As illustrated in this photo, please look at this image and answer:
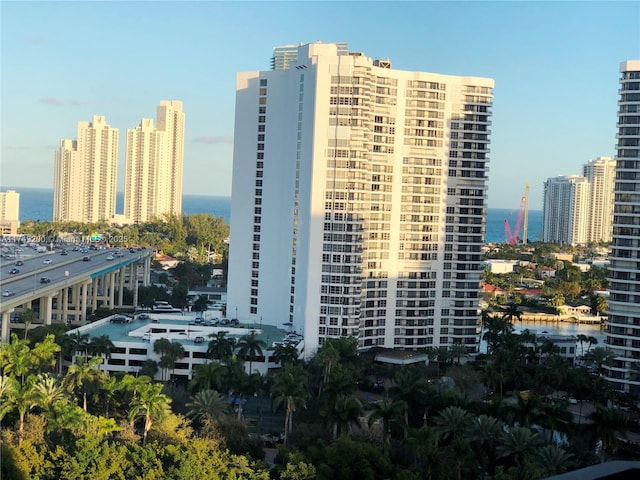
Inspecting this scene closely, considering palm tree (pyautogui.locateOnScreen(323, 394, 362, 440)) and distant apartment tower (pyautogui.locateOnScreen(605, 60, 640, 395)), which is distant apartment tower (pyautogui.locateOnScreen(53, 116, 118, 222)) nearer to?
distant apartment tower (pyautogui.locateOnScreen(605, 60, 640, 395))

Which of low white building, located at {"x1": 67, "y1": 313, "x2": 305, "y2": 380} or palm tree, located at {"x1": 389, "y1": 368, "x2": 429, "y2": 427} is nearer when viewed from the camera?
palm tree, located at {"x1": 389, "y1": 368, "x2": 429, "y2": 427}

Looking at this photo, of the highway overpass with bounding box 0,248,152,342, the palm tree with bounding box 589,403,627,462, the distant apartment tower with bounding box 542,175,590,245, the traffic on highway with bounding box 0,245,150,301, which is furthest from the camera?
the distant apartment tower with bounding box 542,175,590,245

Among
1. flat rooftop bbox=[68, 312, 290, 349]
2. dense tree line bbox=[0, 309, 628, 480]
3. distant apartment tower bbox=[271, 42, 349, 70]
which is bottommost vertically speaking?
dense tree line bbox=[0, 309, 628, 480]

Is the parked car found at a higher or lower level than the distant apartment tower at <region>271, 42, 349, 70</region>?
lower

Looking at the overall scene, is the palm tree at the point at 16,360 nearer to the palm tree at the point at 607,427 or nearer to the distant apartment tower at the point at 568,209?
the palm tree at the point at 607,427

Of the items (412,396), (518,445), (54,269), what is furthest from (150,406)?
(54,269)

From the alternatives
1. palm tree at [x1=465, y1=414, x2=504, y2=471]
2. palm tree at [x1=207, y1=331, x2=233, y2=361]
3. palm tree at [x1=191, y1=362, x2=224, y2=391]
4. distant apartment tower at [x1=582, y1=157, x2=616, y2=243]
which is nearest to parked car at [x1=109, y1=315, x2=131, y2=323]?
palm tree at [x1=207, y1=331, x2=233, y2=361]

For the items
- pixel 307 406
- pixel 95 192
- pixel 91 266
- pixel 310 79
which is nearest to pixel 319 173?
pixel 310 79

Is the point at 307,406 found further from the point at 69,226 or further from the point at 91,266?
the point at 69,226
